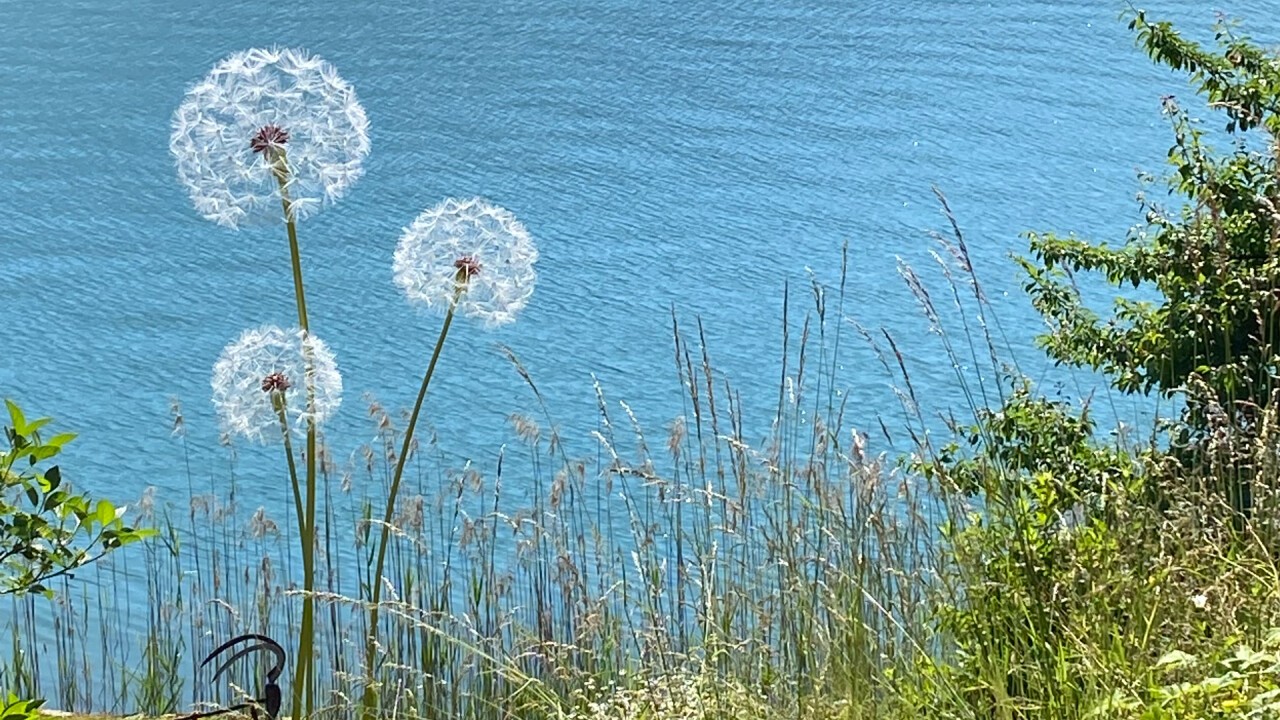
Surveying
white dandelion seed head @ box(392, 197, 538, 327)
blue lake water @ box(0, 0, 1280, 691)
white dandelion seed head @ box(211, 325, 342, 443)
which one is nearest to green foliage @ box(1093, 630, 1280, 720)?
white dandelion seed head @ box(392, 197, 538, 327)

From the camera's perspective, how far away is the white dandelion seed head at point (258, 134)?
1.57 m

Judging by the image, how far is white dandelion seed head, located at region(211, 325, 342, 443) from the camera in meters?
1.54

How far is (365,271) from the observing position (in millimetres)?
8062

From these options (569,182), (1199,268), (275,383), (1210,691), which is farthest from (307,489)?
(569,182)

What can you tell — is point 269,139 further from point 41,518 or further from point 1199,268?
point 1199,268

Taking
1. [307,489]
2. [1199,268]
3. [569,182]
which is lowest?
[307,489]

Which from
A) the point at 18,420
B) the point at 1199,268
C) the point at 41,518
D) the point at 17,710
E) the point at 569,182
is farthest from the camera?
the point at 569,182

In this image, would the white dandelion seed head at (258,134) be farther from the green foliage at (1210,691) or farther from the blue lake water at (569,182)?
the blue lake water at (569,182)

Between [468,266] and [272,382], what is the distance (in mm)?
257

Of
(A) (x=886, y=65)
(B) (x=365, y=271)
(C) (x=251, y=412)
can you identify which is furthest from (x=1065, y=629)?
(A) (x=886, y=65)

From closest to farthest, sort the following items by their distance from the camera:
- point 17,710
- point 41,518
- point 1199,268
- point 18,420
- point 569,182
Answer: point 17,710 < point 18,420 < point 41,518 < point 1199,268 < point 569,182

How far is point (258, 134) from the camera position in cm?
153

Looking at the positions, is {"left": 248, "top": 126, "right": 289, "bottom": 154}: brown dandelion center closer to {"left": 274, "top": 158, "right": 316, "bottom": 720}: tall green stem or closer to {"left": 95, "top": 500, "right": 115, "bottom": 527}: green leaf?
{"left": 274, "top": 158, "right": 316, "bottom": 720}: tall green stem

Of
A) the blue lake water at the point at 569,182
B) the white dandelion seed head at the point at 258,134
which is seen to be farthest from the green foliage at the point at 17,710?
the blue lake water at the point at 569,182
